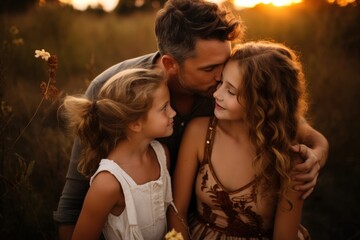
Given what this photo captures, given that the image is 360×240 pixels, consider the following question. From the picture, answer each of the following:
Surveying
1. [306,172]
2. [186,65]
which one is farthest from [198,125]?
[306,172]

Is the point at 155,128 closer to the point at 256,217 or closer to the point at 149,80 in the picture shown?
the point at 149,80

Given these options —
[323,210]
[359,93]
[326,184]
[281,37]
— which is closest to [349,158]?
[326,184]

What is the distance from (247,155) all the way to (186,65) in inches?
28.7

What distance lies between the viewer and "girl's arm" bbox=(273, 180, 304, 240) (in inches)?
85.1

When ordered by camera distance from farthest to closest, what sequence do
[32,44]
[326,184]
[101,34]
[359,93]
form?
1. [101,34]
2. [32,44]
3. [359,93]
4. [326,184]

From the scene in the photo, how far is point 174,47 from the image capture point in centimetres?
253

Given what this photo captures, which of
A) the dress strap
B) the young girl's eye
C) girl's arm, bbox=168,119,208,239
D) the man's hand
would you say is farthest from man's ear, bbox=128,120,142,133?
the man's hand

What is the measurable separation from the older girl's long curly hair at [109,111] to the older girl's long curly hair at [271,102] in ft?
1.74

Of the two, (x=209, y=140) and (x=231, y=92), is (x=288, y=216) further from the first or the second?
(x=231, y=92)

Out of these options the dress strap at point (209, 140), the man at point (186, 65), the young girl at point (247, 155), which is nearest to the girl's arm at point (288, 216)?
the young girl at point (247, 155)

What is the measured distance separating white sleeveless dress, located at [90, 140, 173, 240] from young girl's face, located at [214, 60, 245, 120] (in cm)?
50

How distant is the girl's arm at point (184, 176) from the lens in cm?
235

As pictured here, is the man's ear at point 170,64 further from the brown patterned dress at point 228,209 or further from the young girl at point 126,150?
the brown patterned dress at point 228,209

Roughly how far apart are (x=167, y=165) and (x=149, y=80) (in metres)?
0.59
